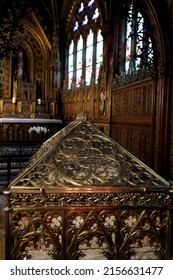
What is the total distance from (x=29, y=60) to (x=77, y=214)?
490 inches

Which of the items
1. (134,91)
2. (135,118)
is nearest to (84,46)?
(134,91)

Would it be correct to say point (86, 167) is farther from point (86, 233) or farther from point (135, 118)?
point (135, 118)

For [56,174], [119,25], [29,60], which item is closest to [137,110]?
[119,25]

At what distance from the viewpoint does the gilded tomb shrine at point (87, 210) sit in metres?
1.54

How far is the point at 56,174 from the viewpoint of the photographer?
1.63 meters

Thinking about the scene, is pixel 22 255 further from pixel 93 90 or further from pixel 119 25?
pixel 93 90

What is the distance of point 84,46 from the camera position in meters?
11.1

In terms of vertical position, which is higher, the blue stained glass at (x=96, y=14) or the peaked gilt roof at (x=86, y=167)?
the blue stained glass at (x=96, y=14)

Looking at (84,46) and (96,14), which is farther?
(84,46)

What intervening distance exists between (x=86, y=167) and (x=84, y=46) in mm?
10215

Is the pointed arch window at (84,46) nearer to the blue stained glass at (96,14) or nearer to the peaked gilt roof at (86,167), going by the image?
the blue stained glass at (96,14)

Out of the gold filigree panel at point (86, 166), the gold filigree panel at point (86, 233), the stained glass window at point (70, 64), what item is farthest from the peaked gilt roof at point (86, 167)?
the stained glass window at point (70, 64)

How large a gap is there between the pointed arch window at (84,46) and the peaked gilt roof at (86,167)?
27.1 ft

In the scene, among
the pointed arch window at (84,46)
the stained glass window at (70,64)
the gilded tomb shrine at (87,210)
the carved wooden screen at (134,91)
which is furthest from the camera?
the stained glass window at (70,64)
